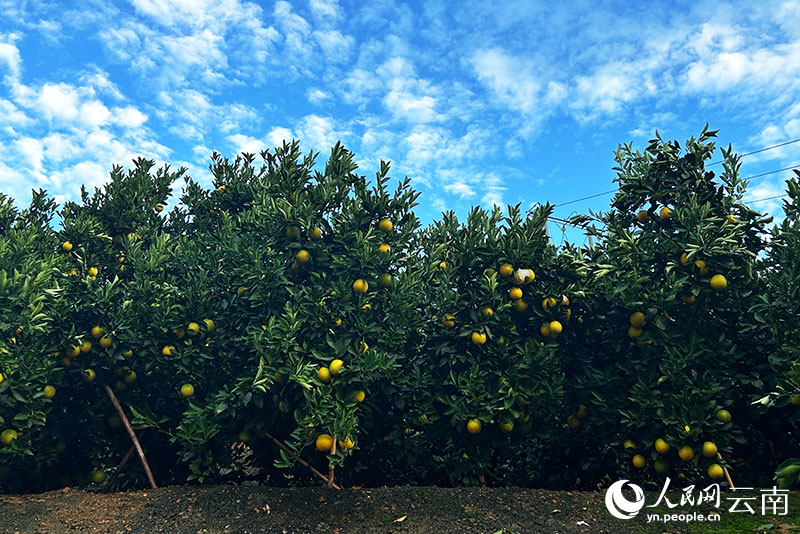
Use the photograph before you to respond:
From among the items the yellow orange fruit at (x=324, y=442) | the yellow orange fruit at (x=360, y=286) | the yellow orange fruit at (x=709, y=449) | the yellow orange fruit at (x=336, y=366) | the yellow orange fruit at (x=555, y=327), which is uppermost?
the yellow orange fruit at (x=360, y=286)

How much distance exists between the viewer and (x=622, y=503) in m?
4.96

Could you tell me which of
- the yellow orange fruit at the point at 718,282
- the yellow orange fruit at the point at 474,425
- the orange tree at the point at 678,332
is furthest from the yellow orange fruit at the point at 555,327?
the yellow orange fruit at the point at 718,282

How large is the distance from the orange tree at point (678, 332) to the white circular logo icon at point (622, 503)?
1.05 feet

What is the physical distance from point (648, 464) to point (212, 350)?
5000 millimetres

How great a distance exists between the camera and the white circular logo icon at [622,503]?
4847 millimetres

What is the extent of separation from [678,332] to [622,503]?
1.75 metres

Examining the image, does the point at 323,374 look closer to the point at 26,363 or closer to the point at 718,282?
the point at 26,363

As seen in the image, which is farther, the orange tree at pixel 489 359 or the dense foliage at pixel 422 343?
the orange tree at pixel 489 359

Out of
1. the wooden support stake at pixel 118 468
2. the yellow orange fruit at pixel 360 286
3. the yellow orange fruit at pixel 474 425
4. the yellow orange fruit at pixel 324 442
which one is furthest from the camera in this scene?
the wooden support stake at pixel 118 468

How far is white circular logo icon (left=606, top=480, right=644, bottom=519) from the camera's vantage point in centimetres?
485

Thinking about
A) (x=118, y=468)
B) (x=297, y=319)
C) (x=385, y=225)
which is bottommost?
(x=118, y=468)

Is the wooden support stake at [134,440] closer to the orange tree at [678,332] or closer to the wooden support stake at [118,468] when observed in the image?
the wooden support stake at [118,468]

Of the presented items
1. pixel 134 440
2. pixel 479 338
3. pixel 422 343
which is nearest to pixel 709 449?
pixel 479 338

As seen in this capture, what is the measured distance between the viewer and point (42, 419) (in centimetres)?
566
